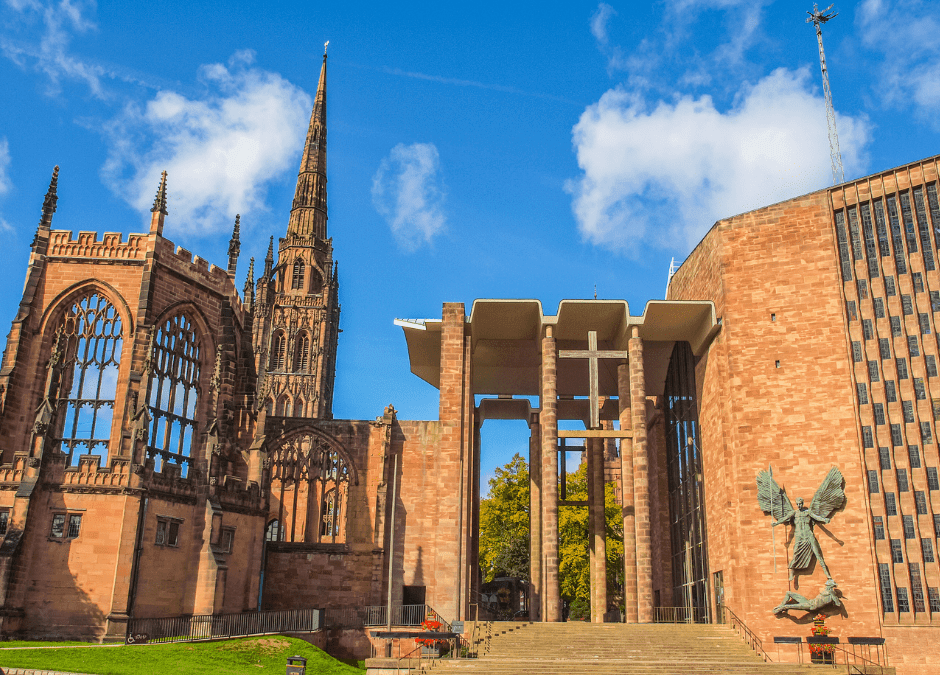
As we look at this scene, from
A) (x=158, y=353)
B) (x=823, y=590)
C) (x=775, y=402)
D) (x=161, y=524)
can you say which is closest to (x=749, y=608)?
(x=823, y=590)

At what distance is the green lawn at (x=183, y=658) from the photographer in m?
24.3

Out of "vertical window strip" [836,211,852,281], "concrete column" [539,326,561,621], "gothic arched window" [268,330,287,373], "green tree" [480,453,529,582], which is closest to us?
"concrete column" [539,326,561,621]

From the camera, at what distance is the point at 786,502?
1345 inches

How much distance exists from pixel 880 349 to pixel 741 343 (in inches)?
214

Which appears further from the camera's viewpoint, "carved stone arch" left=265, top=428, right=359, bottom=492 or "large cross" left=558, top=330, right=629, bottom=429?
"carved stone arch" left=265, top=428, right=359, bottom=492

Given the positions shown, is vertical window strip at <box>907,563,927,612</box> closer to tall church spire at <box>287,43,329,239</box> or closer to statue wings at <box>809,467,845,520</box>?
statue wings at <box>809,467,845,520</box>

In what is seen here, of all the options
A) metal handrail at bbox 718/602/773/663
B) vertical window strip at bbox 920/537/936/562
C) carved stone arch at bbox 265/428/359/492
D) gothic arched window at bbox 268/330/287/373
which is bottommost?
metal handrail at bbox 718/602/773/663

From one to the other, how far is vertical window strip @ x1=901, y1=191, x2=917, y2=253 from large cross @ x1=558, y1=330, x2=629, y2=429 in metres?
12.8

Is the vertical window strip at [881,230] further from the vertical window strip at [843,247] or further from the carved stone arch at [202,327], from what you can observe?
the carved stone arch at [202,327]

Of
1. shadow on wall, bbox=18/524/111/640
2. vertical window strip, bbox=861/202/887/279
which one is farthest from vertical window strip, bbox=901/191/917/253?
shadow on wall, bbox=18/524/111/640

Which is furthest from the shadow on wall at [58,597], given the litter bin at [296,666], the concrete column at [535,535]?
the concrete column at [535,535]

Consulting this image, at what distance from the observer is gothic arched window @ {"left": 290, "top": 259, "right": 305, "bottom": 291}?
8238 cm

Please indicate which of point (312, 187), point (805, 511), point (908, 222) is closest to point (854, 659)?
point (805, 511)

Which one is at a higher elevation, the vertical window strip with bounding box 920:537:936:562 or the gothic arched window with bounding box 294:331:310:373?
the gothic arched window with bounding box 294:331:310:373
